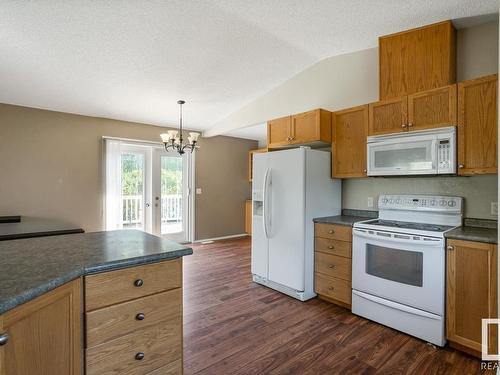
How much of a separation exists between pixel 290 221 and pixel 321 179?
61 cm

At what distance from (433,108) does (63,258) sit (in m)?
2.93

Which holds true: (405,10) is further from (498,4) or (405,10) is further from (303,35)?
(303,35)

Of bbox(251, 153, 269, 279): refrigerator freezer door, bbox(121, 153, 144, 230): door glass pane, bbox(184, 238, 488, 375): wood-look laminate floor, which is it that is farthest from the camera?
bbox(121, 153, 144, 230): door glass pane

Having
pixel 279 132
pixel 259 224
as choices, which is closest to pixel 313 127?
pixel 279 132

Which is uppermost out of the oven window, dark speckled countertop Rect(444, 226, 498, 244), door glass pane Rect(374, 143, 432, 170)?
door glass pane Rect(374, 143, 432, 170)

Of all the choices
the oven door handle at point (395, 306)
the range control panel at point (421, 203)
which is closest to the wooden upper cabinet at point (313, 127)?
the range control panel at point (421, 203)

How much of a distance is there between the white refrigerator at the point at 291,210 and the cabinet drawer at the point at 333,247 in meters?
0.07

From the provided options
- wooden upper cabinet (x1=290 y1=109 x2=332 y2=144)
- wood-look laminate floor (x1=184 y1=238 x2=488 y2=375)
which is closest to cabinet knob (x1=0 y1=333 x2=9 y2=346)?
wood-look laminate floor (x1=184 y1=238 x2=488 y2=375)

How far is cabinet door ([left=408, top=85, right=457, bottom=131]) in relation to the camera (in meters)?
2.31

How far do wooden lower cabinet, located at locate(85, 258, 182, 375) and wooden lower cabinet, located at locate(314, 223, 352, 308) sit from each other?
1853 mm

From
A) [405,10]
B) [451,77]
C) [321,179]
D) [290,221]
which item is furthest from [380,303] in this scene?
[405,10]

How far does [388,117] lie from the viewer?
2.71m

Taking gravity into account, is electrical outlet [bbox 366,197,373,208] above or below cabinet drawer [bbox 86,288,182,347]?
above

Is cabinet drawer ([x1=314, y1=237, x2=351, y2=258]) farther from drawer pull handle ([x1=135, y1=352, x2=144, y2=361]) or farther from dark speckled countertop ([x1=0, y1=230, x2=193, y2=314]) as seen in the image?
drawer pull handle ([x1=135, y1=352, x2=144, y2=361])
